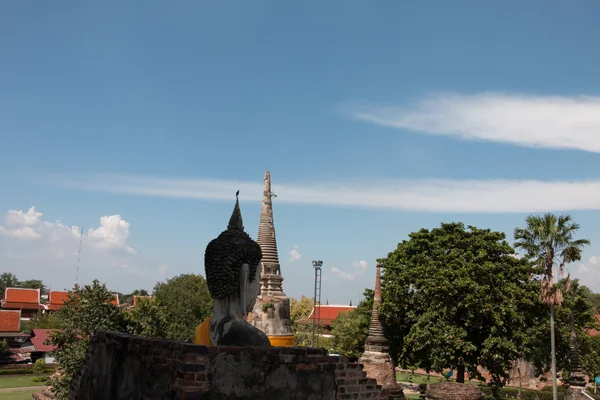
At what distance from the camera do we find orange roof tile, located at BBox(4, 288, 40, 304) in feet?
191

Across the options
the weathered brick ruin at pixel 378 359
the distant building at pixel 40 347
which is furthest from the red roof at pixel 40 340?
the weathered brick ruin at pixel 378 359

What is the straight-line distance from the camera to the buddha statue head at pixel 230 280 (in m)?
5.36

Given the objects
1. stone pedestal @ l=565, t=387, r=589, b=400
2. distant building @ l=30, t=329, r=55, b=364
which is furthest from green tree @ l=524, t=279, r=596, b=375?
distant building @ l=30, t=329, r=55, b=364

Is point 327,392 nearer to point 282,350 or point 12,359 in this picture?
point 282,350

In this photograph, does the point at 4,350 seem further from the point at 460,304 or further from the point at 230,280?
the point at 230,280

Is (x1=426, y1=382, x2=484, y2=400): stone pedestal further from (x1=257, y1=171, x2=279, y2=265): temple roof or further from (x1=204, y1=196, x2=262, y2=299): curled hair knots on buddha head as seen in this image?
(x1=257, y1=171, x2=279, y2=265): temple roof

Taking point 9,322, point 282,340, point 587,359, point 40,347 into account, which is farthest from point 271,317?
point 9,322

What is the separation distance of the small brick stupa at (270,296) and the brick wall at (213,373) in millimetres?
19752

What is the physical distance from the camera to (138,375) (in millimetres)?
4688

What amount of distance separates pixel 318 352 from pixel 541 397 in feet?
115

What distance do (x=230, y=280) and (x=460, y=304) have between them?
21.2 meters

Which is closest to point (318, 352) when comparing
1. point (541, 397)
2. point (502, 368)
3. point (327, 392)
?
point (327, 392)

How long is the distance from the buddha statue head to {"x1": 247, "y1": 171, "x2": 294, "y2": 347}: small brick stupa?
19.6 m

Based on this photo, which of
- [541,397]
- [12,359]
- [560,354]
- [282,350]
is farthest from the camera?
[12,359]
